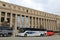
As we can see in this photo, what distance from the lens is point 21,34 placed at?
38531mm

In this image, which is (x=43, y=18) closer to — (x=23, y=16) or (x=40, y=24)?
(x=40, y=24)

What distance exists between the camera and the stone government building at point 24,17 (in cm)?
6925

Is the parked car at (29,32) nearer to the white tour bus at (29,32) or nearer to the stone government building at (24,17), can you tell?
the white tour bus at (29,32)

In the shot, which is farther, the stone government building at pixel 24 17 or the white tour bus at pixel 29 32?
the stone government building at pixel 24 17

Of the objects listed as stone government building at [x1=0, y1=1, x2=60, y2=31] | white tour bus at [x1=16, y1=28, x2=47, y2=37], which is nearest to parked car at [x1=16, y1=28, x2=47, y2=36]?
white tour bus at [x1=16, y1=28, x2=47, y2=37]

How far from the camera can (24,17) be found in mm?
79125

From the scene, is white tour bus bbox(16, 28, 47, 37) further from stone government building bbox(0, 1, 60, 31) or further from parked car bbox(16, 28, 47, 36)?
stone government building bbox(0, 1, 60, 31)

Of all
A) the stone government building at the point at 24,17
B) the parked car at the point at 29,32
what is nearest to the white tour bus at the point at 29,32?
the parked car at the point at 29,32

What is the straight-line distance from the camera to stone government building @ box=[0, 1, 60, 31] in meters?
69.2

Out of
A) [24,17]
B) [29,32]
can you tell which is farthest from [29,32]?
[24,17]

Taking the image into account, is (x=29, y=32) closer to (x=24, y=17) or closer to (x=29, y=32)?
(x=29, y=32)

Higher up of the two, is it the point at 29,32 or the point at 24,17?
the point at 24,17

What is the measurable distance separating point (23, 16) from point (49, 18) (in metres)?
26.6

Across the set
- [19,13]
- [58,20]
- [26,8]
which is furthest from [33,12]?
[58,20]
